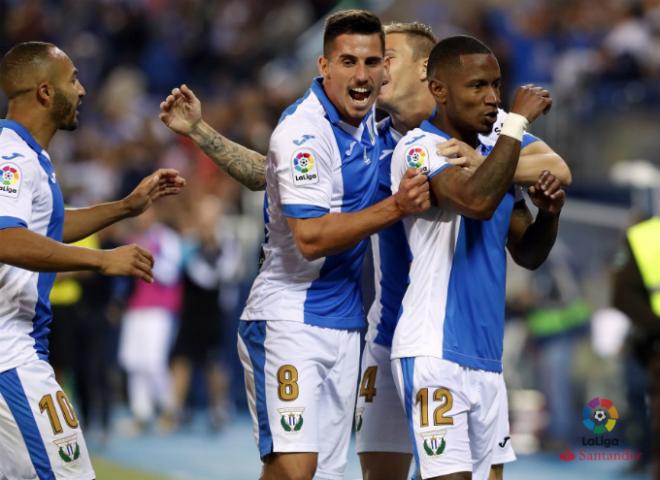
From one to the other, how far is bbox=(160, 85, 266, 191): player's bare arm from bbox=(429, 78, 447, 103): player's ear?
1.34 meters

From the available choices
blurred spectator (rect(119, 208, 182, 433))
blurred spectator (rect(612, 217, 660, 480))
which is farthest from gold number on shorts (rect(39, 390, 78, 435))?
blurred spectator (rect(119, 208, 182, 433))

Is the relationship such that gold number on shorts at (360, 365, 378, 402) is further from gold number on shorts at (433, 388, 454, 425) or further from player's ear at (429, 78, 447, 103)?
player's ear at (429, 78, 447, 103)

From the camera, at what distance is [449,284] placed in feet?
18.4

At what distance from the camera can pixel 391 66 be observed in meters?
6.64

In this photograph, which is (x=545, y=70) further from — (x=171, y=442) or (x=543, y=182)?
(x=543, y=182)

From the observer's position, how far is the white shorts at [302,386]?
19.5ft

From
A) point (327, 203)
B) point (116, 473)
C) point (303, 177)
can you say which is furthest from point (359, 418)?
point (116, 473)

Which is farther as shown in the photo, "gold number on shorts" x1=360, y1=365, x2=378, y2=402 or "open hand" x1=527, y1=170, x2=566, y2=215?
"gold number on shorts" x1=360, y1=365, x2=378, y2=402

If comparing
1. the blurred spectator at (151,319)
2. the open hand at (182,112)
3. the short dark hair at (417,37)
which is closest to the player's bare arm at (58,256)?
the open hand at (182,112)

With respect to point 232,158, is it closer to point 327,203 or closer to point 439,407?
point 327,203

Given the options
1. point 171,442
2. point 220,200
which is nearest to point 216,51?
point 220,200

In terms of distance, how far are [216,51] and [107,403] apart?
9887 mm

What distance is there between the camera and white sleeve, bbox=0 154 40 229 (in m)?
5.62

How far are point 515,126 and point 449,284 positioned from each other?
774 mm
